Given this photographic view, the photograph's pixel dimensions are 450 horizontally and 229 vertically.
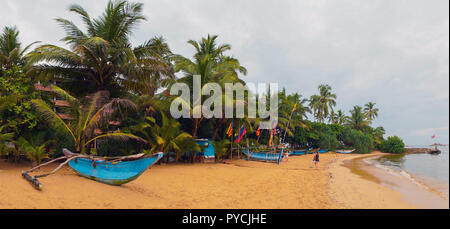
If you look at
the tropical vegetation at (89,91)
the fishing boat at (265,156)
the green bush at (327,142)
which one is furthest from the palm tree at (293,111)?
the tropical vegetation at (89,91)

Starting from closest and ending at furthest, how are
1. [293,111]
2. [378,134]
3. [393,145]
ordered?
[293,111]
[393,145]
[378,134]

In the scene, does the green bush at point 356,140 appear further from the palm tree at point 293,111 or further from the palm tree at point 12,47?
the palm tree at point 12,47

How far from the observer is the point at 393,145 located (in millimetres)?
50938

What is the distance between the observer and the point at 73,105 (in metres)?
10.8

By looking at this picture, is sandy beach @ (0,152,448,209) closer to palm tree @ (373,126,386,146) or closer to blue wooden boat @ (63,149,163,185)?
blue wooden boat @ (63,149,163,185)

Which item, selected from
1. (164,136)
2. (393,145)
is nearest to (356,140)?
(393,145)

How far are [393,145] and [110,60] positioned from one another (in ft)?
194

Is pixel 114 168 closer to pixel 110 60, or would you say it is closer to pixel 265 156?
pixel 110 60

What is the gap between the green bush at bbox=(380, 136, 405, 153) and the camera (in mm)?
50594

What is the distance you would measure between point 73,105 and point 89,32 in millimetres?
4289

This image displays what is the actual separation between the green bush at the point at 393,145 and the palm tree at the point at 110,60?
56259mm

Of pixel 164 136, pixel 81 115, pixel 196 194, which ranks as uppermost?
pixel 81 115

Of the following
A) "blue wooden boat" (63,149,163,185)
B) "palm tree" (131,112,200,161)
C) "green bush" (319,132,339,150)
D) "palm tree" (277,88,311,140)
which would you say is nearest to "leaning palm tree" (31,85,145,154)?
"palm tree" (131,112,200,161)
